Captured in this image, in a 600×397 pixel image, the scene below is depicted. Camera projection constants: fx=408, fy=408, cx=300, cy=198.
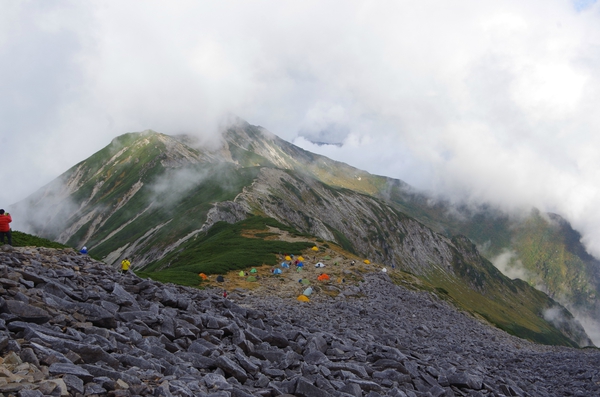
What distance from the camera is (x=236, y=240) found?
257ft

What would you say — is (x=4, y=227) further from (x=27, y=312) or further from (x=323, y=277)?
(x=323, y=277)

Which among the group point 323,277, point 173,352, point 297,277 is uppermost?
point 323,277

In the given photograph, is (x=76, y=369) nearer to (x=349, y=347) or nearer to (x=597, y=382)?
(x=349, y=347)

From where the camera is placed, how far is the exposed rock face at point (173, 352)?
401 inches

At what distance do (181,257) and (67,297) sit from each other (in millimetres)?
64554

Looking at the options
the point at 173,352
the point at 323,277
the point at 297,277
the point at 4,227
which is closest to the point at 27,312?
the point at 173,352

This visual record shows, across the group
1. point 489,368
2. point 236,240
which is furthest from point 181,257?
point 489,368

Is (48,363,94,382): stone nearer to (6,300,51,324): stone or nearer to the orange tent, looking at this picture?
(6,300,51,324): stone

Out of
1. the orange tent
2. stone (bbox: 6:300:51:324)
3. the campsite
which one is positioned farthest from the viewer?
the orange tent

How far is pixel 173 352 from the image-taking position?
14172 millimetres

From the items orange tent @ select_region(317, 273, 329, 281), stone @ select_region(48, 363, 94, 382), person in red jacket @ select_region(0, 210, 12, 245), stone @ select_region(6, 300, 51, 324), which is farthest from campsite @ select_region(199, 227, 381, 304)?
stone @ select_region(48, 363, 94, 382)

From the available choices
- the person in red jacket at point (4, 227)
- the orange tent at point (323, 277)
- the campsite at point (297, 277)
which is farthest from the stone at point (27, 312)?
the orange tent at point (323, 277)

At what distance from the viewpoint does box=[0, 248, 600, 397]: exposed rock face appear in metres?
10.2

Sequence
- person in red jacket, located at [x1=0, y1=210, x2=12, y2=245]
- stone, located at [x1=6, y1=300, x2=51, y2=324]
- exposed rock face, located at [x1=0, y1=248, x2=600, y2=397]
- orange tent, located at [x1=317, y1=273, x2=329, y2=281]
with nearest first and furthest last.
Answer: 1. exposed rock face, located at [x1=0, y1=248, x2=600, y2=397]
2. stone, located at [x1=6, y1=300, x2=51, y2=324]
3. person in red jacket, located at [x1=0, y1=210, x2=12, y2=245]
4. orange tent, located at [x1=317, y1=273, x2=329, y2=281]
